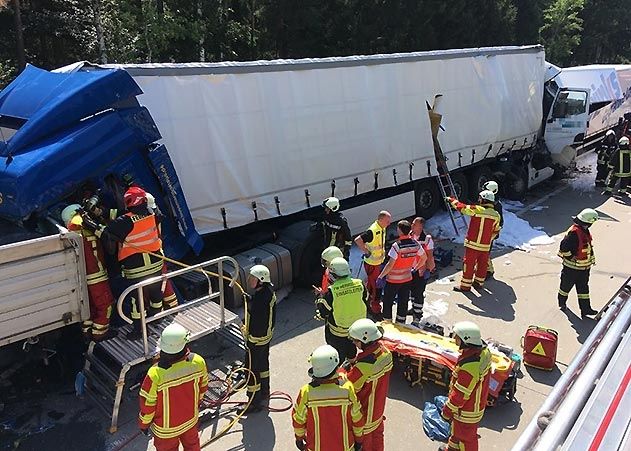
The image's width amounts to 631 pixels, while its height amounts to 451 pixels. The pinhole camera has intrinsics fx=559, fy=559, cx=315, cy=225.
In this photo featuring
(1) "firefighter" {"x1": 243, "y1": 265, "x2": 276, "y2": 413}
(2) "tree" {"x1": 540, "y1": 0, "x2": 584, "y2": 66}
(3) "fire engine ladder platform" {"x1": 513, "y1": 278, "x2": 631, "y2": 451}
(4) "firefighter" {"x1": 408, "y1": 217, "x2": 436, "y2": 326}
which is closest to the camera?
(3) "fire engine ladder platform" {"x1": 513, "y1": 278, "x2": 631, "y2": 451}

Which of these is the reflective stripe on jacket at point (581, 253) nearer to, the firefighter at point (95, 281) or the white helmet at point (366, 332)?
the white helmet at point (366, 332)

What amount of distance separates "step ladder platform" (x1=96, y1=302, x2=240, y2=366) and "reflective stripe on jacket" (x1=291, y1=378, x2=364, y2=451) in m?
2.07

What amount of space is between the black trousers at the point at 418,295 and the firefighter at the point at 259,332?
2.42m

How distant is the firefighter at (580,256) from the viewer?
7578 mm

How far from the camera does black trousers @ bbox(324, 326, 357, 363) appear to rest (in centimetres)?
569

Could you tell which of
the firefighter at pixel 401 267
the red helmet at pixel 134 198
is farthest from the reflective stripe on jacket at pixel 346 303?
the red helmet at pixel 134 198

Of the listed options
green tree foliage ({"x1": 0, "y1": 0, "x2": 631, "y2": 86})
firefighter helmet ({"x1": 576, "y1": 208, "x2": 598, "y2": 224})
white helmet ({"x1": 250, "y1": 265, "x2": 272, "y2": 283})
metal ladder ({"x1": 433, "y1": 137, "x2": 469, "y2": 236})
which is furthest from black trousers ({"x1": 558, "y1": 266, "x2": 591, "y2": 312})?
green tree foliage ({"x1": 0, "y1": 0, "x2": 631, "y2": 86})

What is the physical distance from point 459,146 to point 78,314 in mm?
9007

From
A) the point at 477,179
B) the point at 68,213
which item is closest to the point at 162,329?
the point at 68,213

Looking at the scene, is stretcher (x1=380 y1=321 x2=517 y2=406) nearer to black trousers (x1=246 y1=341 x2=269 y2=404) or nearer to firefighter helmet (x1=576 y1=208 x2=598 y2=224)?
black trousers (x1=246 y1=341 x2=269 y2=404)

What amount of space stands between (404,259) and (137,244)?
10.4 feet

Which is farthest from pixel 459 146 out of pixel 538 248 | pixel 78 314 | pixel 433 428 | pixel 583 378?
pixel 583 378

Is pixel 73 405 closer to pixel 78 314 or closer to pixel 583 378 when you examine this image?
pixel 78 314

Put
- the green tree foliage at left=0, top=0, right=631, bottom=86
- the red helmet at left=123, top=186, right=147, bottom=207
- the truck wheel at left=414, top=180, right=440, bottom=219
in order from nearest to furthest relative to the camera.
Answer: the red helmet at left=123, top=186, right=147, bottom=207 → the truck wheel at left=414, top=180, right=440, bottom=219 → the green tree foliage at left=0, top=0, right=631, bottom=86
